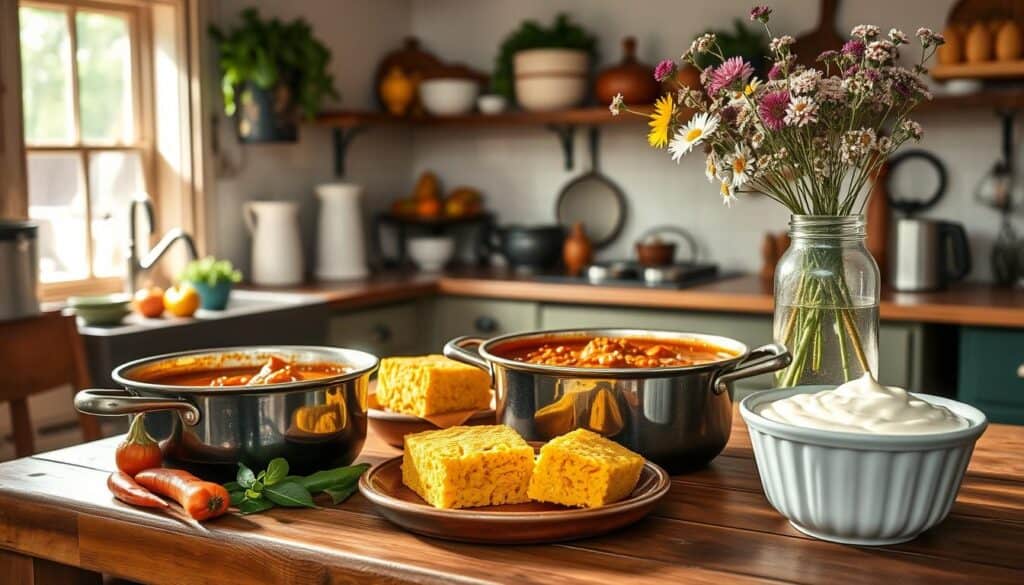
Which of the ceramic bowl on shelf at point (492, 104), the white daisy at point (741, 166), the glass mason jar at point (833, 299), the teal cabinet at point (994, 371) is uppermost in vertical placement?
the ceramic bowl on shelf at point (492, 104)

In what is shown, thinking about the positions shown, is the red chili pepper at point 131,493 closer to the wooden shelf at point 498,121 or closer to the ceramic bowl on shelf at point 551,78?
the wooden shelf at point 498,121

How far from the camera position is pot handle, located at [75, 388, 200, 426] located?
48.0 inches

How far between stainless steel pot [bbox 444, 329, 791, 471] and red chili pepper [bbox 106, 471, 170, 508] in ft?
1.37

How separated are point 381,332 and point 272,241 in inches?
19.1

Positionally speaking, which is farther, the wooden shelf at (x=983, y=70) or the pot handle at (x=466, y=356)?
the wooden shelf at (x=983, y=70)

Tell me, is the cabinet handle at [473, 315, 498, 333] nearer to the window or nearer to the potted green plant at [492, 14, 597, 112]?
the potted green plant at [492, 14, 597, 112]

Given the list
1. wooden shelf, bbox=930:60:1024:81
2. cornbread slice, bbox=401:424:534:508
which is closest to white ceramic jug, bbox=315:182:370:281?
wooden shelf, bbox=930:60:1024:81

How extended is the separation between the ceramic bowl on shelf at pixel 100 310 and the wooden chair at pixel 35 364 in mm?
370

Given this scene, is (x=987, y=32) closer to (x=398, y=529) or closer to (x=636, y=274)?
(x=636, y=274)

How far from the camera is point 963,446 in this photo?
3.57 ft

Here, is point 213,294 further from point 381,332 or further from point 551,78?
point 551,78

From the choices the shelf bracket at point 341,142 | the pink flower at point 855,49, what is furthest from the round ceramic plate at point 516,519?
the shelf bracket at point 341,142

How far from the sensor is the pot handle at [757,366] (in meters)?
1.34

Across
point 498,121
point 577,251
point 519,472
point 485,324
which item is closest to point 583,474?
point 519,472
